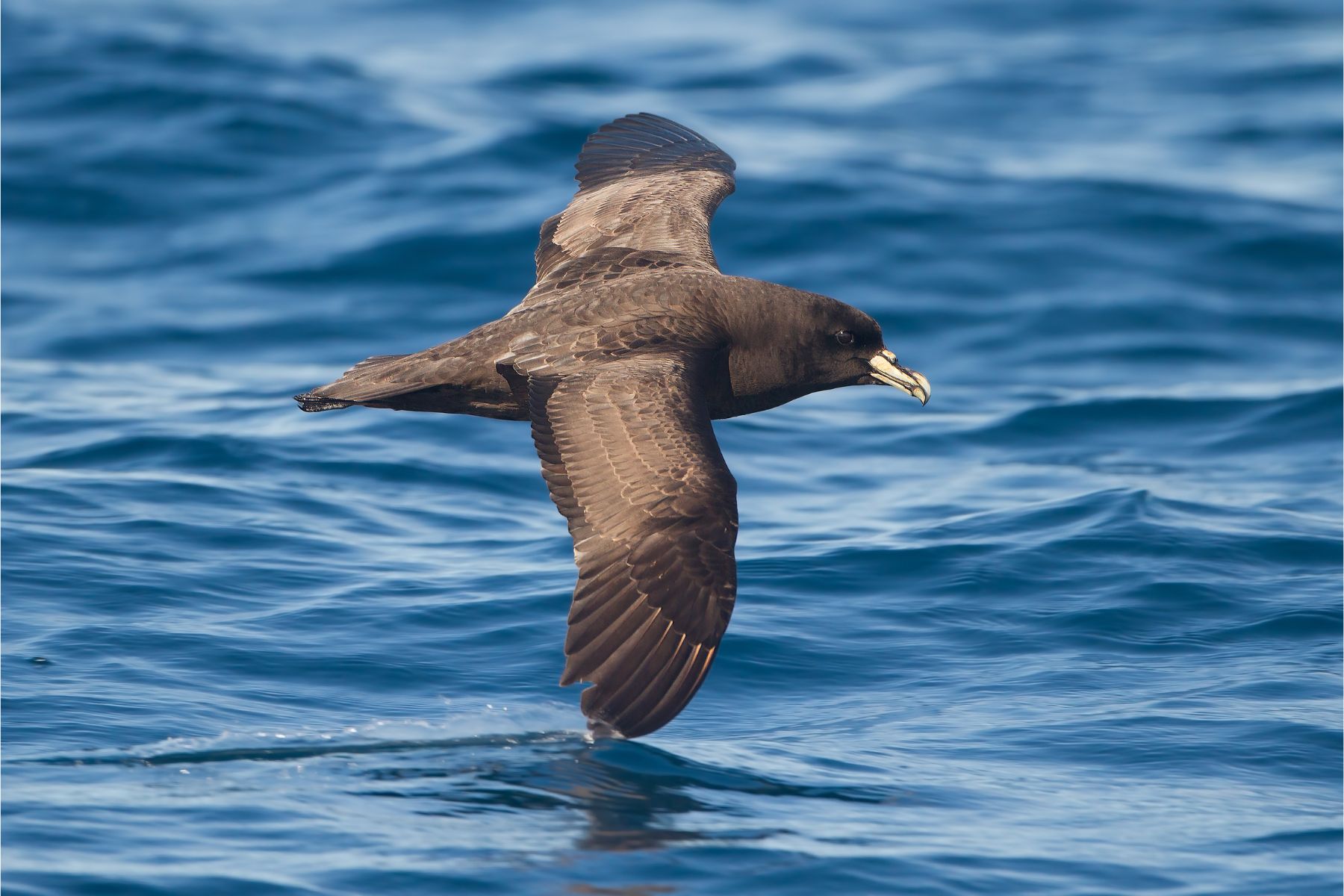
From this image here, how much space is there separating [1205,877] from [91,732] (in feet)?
15.2

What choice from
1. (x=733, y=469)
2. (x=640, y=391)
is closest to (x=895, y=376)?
(x=640, y=391)

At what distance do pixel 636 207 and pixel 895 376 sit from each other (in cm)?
230

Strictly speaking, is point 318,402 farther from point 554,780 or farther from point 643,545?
point 554,780

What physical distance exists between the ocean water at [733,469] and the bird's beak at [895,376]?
5.04 ft

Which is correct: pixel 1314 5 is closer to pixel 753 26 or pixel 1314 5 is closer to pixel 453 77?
pixel 753 26

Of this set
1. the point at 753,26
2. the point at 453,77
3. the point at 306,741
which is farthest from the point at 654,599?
the point at 753,26

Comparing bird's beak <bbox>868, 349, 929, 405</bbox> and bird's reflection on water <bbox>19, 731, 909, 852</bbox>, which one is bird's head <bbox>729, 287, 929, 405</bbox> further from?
bird's reflection on water <bbox>19, 731, 909, 852</bbox>

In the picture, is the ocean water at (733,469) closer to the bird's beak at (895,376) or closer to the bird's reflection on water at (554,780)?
the bird's reflection on water at (554,780)

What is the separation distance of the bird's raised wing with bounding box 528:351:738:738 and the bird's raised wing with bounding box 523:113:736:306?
159cm

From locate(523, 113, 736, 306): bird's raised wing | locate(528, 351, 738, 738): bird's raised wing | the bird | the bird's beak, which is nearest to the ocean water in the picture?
locate(528, 351, 738, 738): bird's raised wing

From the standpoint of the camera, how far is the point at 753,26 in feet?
81.5

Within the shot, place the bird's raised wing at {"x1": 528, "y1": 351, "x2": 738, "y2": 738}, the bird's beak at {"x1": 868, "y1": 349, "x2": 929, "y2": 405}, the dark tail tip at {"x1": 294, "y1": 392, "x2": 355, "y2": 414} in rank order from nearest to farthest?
1. the bird's raised wing at {"x1": 528, "y1": 351, "x2": 738, "y2": 738}
2. the dark tail tip at {"x1": 294, "y1": 392, "x2": 355, "y2": 414}
3. the bird's beak at {"x1": 868, "y1": 349, "x2": 929, "y2": 405}

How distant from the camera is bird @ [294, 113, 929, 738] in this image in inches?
270

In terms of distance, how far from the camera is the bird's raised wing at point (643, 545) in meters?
6.74
